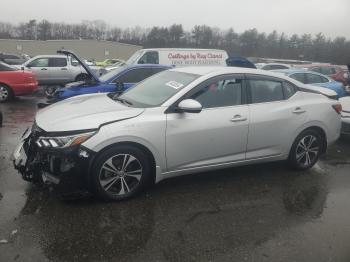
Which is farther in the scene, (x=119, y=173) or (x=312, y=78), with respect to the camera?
(x=312, y=78)

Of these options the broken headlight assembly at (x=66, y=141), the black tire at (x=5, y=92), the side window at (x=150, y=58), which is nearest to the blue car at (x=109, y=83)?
the broken headlight assembly at (x=66, y=141)

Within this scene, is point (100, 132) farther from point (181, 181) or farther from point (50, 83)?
point (50, 83)

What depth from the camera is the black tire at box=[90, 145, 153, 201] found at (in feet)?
13.8

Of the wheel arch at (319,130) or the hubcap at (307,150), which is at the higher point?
the wheel arch at (319,130)

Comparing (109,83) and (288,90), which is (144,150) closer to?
(288,90)

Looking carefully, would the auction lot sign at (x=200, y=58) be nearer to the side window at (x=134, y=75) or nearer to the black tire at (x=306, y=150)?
the side window at (x=134, y=75)

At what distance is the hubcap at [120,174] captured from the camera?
4.28 meters

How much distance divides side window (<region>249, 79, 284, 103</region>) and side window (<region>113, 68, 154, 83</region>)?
4.54 metres

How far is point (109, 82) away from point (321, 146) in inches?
200

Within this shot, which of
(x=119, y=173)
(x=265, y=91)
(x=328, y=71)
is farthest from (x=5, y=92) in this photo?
(x=328, y=71)

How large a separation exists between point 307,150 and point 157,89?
253cm

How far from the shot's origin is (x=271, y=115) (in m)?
5.27

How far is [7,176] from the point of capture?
510cm

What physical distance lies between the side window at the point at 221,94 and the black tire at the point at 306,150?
4.16ft
